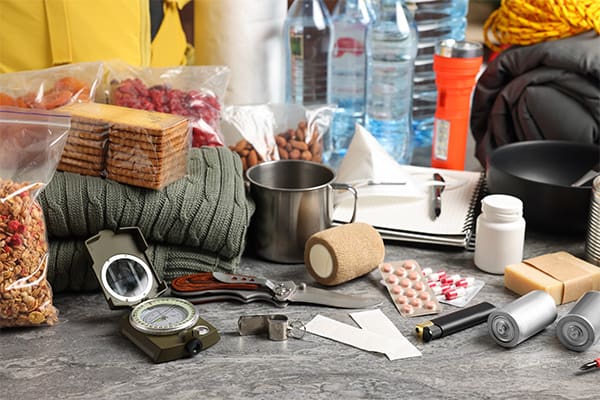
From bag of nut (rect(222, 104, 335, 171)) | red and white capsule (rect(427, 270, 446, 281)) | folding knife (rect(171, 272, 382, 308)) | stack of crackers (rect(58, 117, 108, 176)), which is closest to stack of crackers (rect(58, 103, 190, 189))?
stack of crackers (rect(58, 117, 108, 176))

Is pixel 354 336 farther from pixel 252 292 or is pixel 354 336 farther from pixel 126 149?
pixel 126 149

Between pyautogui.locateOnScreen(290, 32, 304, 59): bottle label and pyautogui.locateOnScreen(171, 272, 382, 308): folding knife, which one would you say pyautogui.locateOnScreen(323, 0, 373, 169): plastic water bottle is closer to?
pyautogui.locateOnScreen(290, 32, 304, 59): bottle label

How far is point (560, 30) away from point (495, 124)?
0.18 meters

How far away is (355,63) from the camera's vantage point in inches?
56.8

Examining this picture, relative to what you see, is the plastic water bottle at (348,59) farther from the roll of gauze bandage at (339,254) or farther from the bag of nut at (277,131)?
the roll of gauze bandage at (339,254)

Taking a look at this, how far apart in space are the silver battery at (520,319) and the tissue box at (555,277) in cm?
6

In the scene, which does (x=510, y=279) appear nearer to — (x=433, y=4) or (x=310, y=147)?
(x=310, y=147)

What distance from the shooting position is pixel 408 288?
1.02 m

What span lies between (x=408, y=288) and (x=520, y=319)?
163 millimetres

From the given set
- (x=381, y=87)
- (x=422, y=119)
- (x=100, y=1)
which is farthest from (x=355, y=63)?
(x=100, y=1)

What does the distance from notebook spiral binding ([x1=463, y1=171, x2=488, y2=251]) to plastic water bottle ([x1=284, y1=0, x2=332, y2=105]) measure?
1.07ft

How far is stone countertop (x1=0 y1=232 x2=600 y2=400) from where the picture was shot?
2.67ft

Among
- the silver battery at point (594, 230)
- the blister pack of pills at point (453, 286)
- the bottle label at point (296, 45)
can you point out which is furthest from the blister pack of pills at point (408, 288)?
the bottle label at point (296, 45)

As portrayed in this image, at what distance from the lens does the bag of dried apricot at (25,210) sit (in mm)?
870
